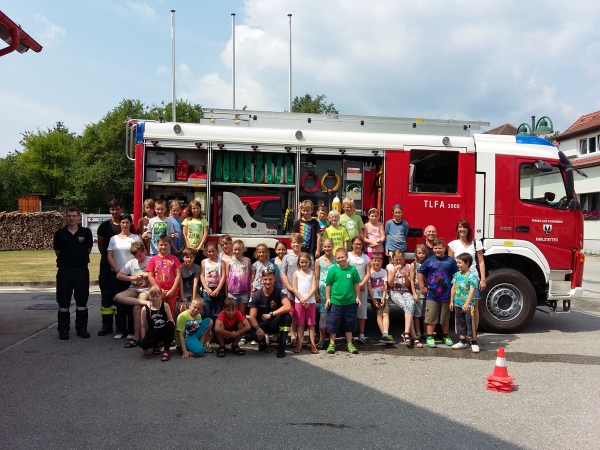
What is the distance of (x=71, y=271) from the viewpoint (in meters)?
7.47

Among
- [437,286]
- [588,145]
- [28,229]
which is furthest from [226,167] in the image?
[588,145]

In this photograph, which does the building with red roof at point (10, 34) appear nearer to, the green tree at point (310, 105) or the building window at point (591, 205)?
the building window at point (591, 205)

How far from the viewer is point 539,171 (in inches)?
330

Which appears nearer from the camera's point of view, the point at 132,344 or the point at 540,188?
the point at 132,344

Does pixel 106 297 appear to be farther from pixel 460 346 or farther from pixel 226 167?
pixel 460 346

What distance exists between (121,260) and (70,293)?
0.88 m

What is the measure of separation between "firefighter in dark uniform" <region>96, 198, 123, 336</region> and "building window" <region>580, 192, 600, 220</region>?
1079 inches

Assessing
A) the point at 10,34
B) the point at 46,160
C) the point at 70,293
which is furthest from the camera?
the point at 46,160

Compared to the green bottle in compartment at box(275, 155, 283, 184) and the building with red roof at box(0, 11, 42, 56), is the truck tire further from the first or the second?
the building with red roof at box(0, 11, 42, 56)

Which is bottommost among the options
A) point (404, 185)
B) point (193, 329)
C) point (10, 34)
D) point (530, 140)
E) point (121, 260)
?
point (193, 329)

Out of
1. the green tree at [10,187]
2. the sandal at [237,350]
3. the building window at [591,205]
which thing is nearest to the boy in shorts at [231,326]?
the sandal at [237,350]

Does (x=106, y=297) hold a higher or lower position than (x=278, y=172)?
lower

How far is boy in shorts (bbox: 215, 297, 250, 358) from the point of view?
664cm

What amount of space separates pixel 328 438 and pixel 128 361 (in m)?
3.20
